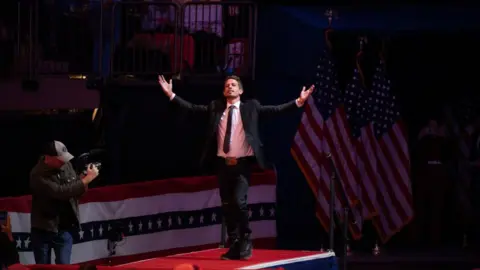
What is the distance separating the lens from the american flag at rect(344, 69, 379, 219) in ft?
70.3

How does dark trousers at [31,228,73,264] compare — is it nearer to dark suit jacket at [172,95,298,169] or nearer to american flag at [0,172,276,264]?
american flag at [0,172,276,264]

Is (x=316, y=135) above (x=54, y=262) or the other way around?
above

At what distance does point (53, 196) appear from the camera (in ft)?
52.0

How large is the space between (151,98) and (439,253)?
16.6 feet

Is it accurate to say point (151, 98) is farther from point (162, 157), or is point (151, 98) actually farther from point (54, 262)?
point (54, 262)

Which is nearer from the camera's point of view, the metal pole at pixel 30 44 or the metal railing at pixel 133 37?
the metal pole at pixel 30 44

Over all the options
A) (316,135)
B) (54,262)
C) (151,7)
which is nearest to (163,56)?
(151,7)

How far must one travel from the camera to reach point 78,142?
2106 centimetres

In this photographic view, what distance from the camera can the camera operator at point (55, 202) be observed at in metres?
15.9

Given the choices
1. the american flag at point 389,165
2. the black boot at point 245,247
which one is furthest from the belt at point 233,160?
the american flag at point 389,165

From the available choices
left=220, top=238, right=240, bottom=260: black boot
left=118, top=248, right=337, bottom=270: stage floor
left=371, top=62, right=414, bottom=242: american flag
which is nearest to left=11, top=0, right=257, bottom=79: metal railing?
left=371, top=62, right=414, bottom=242: american flag

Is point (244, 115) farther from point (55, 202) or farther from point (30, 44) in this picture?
point (30, 44)

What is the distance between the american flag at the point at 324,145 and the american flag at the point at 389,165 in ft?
2.01

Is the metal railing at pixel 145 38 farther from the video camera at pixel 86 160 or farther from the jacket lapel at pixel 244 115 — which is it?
the jacket lapel at pixel 244 115
